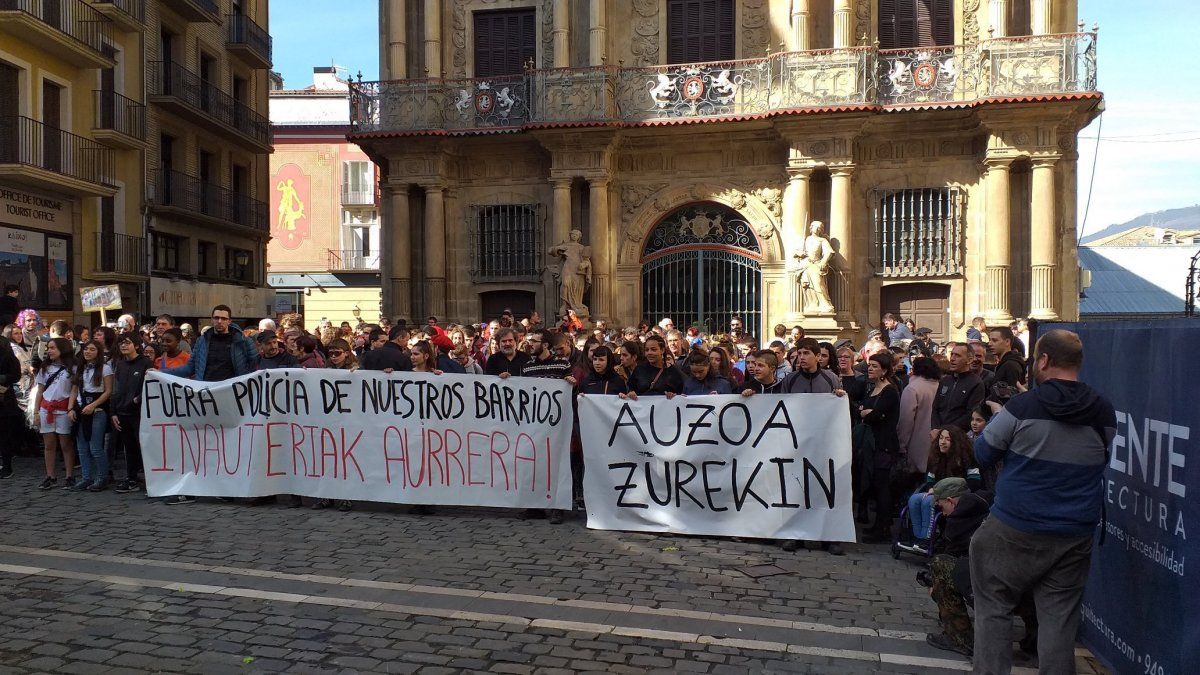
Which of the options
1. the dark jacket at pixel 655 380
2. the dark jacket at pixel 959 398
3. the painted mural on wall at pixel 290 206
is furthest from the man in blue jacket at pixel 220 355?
the painted mural on wall at pixel 290 206

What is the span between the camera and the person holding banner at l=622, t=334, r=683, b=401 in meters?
8.62

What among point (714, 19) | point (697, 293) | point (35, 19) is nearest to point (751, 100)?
point (714, 19)

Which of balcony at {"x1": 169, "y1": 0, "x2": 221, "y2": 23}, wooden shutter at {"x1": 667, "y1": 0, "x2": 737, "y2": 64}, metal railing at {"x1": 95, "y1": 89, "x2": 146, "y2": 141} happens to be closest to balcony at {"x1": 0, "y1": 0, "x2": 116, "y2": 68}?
metal railing at {"x1": 95, "y1": 89, "x2": 146, "y2": 141}

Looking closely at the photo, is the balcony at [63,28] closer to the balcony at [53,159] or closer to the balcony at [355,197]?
the balcony at [53,159]

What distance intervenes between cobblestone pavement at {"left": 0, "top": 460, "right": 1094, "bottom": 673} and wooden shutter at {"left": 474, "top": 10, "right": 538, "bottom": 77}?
1713 centimetres

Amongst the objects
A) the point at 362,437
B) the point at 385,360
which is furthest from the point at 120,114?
the point at 362,437

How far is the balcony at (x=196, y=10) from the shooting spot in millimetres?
28859

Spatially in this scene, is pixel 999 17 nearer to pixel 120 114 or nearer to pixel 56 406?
pixel 56 406

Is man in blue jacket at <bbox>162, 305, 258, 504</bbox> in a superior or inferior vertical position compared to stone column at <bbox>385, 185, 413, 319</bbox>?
inferior

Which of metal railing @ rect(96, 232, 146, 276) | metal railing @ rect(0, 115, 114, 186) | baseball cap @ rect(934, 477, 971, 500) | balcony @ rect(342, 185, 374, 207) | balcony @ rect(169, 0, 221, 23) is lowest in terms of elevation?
baseball cap @ rect(934, 477, 971, 500)

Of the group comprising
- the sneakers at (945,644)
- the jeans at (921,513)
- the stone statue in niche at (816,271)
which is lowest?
the sneakers at (945,644)

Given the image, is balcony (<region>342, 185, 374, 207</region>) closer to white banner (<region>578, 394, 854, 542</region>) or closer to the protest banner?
white banner (<region>578, 394, 854, 542</region>)

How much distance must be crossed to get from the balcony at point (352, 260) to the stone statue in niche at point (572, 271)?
1178 inches

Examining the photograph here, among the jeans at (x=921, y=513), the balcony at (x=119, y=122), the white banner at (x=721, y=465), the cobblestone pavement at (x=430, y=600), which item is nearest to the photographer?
the cobblestone pavement at (x=430, y=600)
